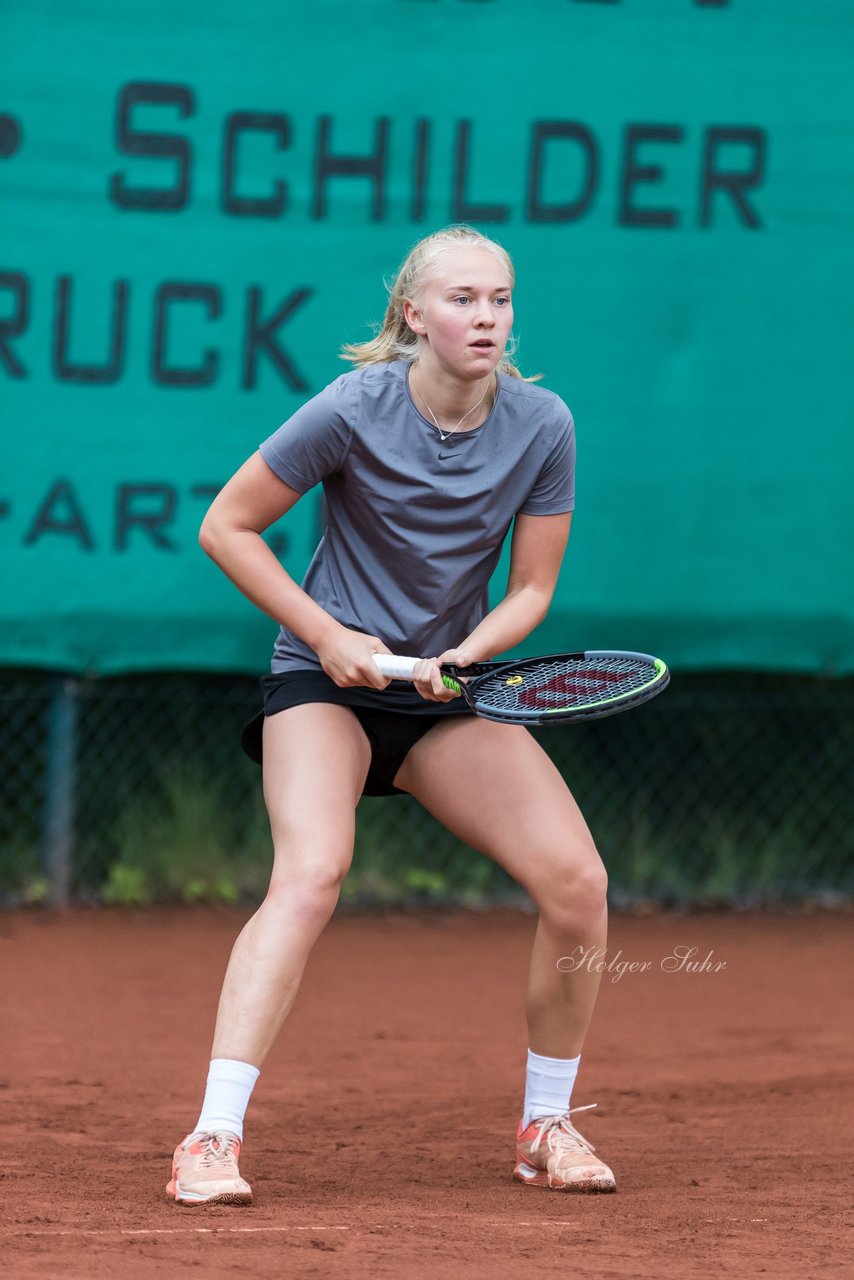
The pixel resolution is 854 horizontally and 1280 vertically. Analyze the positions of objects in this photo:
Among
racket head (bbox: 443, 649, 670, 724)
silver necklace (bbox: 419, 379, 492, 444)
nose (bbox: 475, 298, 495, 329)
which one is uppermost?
nose (bbox: 475, 298, 495, 329)

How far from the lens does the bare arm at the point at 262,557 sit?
9.61 feet

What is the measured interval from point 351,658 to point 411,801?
3403 millimetres

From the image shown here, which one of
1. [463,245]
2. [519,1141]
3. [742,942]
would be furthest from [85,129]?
[519,1141]

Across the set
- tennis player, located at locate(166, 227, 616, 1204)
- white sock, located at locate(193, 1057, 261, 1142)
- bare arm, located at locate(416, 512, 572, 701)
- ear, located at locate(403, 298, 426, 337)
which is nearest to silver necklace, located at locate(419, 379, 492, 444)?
tennis player, located at locate(166, 227, 616, 1204)

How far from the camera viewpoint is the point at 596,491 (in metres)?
5.77

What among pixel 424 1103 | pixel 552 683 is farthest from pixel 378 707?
pixel 424 1103

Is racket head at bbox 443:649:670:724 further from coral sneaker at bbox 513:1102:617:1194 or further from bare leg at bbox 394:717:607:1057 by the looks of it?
coral sneaker at bbox 513:1102:617:1194

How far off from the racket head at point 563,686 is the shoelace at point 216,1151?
79cm

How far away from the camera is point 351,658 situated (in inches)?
113

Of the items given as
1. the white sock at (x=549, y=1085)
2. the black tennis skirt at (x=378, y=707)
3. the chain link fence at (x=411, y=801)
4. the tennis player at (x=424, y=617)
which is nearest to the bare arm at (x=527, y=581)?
the tennis player at (x=424, y=617)

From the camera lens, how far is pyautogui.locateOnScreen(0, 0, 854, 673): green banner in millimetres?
5613

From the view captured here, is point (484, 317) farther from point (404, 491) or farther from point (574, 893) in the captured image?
point (574, 893)

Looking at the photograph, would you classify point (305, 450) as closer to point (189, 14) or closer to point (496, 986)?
point (496, 986)

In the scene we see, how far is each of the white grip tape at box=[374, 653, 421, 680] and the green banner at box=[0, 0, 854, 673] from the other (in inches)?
111
